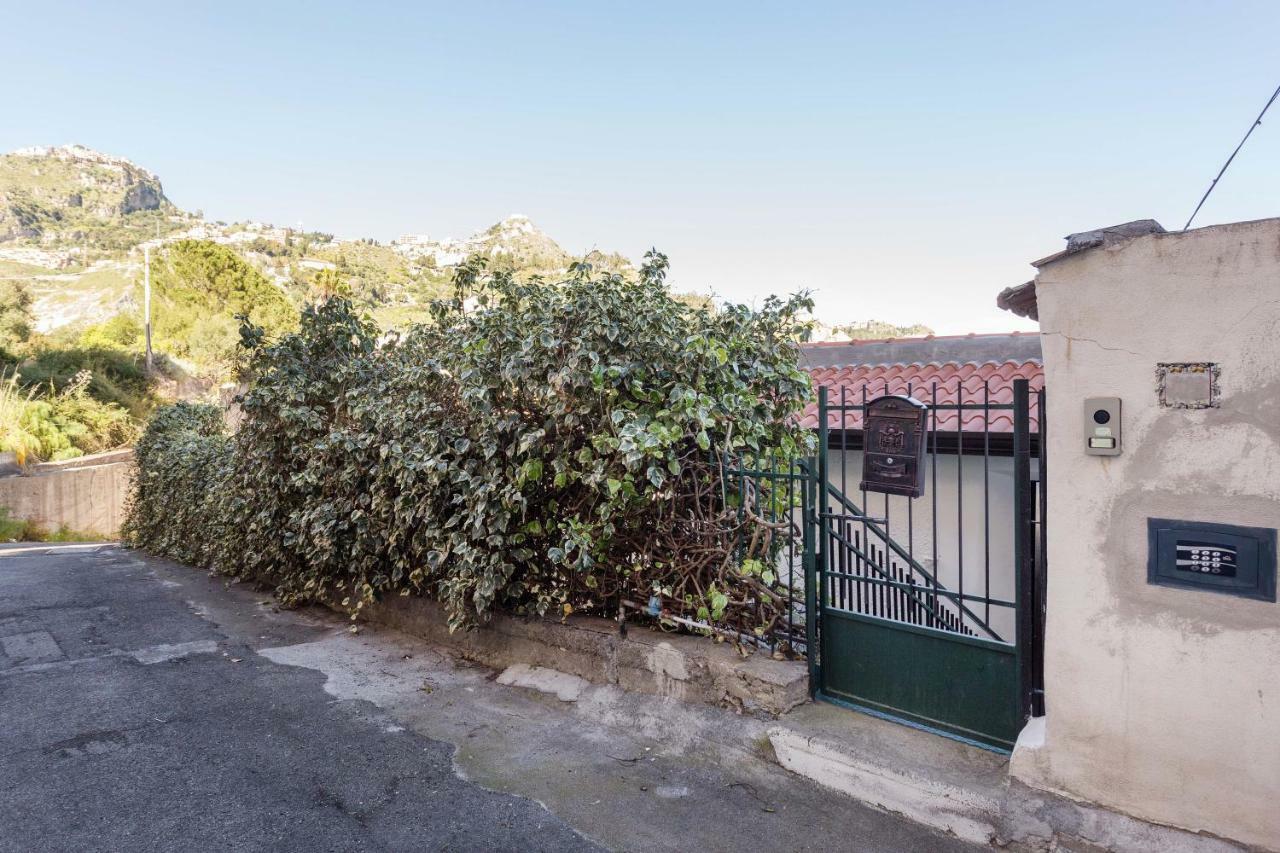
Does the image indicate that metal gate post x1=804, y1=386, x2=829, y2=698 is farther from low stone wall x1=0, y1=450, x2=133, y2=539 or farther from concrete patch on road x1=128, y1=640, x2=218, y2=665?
low stone wall x1=0, y1=450, x2=133, y2=539

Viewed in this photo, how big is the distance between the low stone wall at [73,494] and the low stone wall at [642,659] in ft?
57.0

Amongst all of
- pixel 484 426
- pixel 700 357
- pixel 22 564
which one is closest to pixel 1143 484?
pixel 700 357

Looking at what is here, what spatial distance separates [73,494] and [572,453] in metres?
20.9

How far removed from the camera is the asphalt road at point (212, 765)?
3.06 m

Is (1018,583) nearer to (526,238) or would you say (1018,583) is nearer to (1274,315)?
(1274,315)

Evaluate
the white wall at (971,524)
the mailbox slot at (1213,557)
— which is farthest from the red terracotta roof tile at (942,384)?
the mailbox slot at (1213,557)

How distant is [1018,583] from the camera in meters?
3.24

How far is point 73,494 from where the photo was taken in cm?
1916

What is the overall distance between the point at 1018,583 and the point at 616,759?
2239mm

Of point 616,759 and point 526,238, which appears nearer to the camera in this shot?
point 616,759

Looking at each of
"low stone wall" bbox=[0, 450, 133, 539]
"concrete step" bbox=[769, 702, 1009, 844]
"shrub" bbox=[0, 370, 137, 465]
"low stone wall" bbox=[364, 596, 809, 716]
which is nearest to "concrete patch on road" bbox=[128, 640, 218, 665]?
"low stone wall" bbox=[364, 596, 809, 716]

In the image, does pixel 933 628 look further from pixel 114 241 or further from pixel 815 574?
pixel 114 241

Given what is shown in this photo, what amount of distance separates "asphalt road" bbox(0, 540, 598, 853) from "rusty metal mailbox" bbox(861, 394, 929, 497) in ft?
7.47

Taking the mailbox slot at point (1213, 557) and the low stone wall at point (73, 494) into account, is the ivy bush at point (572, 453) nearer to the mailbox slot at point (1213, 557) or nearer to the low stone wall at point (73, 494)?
the mailbox slot at point (1213, 557)
